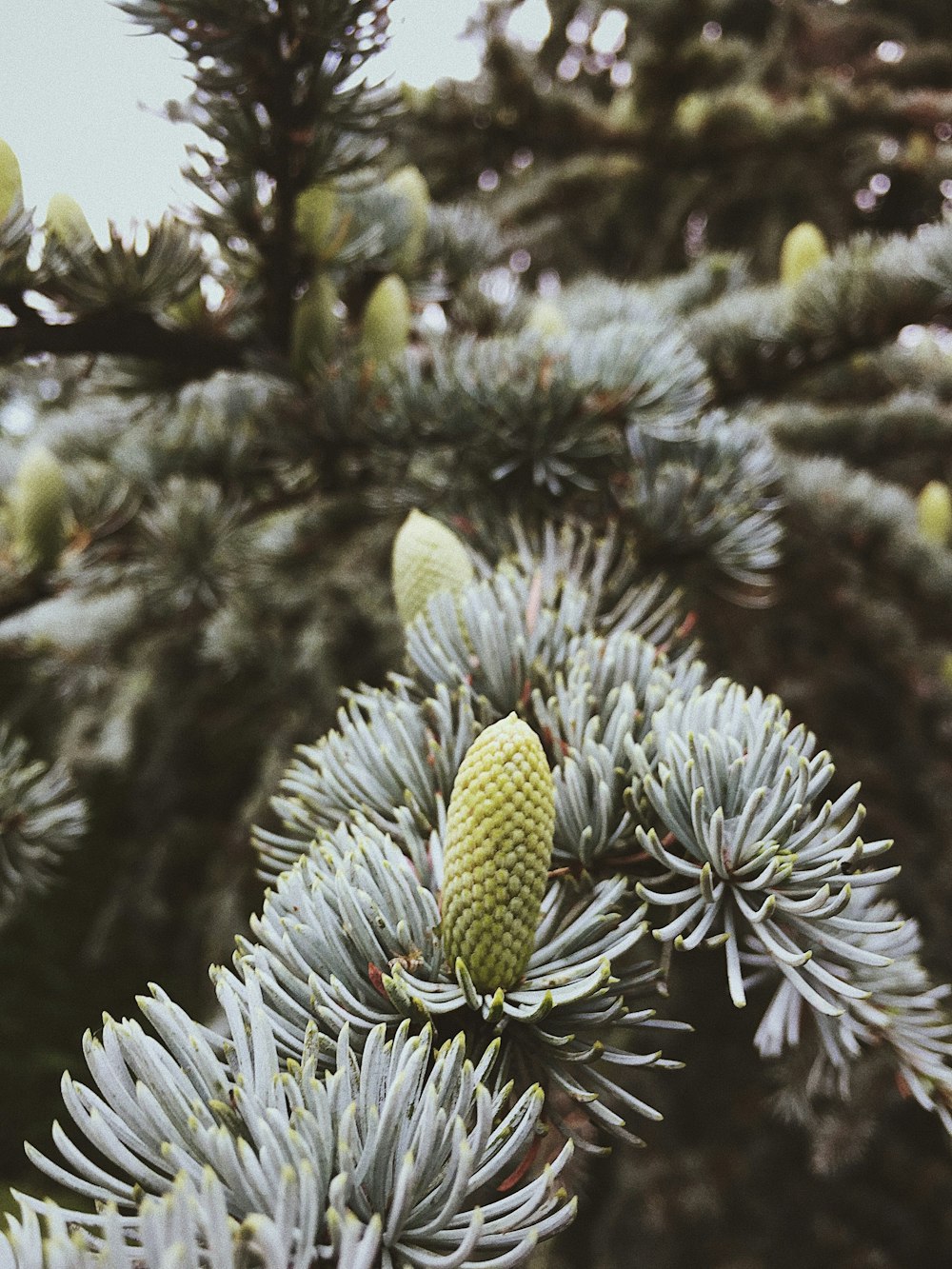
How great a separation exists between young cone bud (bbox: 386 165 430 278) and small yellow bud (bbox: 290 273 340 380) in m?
0.12

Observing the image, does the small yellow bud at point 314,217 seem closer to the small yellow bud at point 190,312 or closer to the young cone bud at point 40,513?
the small yellow bud at point 190,312

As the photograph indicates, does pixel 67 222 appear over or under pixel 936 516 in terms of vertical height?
over

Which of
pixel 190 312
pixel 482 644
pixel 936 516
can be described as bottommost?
pixel 936 516

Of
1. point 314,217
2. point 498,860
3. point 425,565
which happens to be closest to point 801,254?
point 314,217

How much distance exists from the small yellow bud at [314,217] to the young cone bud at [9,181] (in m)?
0.16

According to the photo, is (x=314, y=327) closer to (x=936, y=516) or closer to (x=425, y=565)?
(x=425, y=565)

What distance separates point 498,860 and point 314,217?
1.53ft

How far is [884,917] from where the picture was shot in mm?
386

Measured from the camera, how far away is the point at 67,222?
49 cm

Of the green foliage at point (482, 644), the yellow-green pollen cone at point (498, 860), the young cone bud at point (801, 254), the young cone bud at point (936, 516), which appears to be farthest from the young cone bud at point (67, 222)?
the young cone bud at point (936, 516)

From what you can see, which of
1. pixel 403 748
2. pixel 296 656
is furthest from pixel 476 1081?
pixel 296 656

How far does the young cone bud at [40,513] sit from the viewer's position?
0.58 meters

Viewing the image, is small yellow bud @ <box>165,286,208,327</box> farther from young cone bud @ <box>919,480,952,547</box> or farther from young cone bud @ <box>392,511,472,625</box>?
young cone bud @ <box>919,480,952,547</box>

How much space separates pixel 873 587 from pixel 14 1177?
100cm
